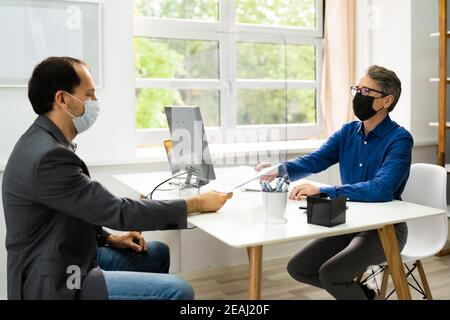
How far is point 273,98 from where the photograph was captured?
3.74 meters

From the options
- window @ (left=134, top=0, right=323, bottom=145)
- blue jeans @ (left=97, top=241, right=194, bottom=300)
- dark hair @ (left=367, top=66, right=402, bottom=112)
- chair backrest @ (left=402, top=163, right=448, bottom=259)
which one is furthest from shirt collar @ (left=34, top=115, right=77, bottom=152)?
window @ (left=134, top=0, right=323, bottom=145)

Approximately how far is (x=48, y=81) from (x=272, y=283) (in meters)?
2.00

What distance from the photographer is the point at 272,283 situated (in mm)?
3080

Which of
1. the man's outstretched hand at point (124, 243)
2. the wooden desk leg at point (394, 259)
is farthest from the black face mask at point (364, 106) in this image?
the man's outstretched hand at point (124, 243)

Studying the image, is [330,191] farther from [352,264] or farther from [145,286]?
[145,286]

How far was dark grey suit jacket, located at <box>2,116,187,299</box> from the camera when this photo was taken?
4.74 ft

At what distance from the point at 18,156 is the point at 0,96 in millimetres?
1312

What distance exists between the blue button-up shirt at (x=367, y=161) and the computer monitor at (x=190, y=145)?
45cm

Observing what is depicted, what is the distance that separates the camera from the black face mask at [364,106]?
2252mm

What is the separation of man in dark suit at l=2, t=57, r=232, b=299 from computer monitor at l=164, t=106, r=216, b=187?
54 cm

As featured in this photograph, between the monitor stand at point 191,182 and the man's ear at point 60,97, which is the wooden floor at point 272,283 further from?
the man's ear at point 60,97

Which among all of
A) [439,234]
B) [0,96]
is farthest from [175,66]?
[439,234]

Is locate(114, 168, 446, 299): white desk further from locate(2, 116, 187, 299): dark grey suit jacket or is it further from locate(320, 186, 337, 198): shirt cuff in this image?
locate(2, 116, 187, 299): dark grey suit jacket

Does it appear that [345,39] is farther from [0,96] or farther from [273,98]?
[0,96]
